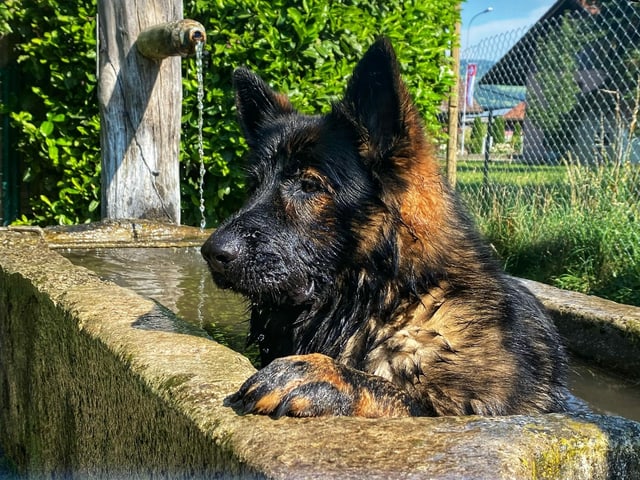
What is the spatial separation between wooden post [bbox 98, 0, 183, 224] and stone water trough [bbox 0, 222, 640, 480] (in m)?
1.97

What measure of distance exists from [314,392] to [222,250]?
2.81ft

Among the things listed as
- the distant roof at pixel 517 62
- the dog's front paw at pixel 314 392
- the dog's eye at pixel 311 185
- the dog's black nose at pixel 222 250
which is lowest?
the dog's front paw at pixel 314 392

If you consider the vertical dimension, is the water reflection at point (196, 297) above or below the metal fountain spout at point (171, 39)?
below

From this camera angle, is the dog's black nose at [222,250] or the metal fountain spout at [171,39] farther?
the metal fountain spout at [171,39]

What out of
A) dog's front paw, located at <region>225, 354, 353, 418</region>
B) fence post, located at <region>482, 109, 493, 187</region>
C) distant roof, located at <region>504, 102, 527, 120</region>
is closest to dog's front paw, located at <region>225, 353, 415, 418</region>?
dog's front paw, located at <region>225, 354, 353, 418</region>

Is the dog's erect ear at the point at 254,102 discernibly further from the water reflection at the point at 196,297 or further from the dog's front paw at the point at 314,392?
the dog's front paw at the point at 314,392

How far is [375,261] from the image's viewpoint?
2.86m

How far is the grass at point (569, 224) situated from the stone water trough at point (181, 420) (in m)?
1.76

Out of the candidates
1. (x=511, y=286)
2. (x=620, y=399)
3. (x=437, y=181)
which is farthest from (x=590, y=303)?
(x=437, y=181)

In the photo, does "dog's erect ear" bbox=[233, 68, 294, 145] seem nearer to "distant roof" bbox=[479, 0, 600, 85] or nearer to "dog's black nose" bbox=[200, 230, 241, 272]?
"dog's black nose" bbox=[200, 230, 241, 272]

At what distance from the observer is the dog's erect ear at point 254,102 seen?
3.58 m

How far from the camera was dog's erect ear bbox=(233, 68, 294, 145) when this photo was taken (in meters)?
3.58

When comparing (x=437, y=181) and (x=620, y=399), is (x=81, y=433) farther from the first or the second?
(x=620, y=399)

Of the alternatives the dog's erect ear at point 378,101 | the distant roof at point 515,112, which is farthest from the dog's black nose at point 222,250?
the distant roof at point 515,112
